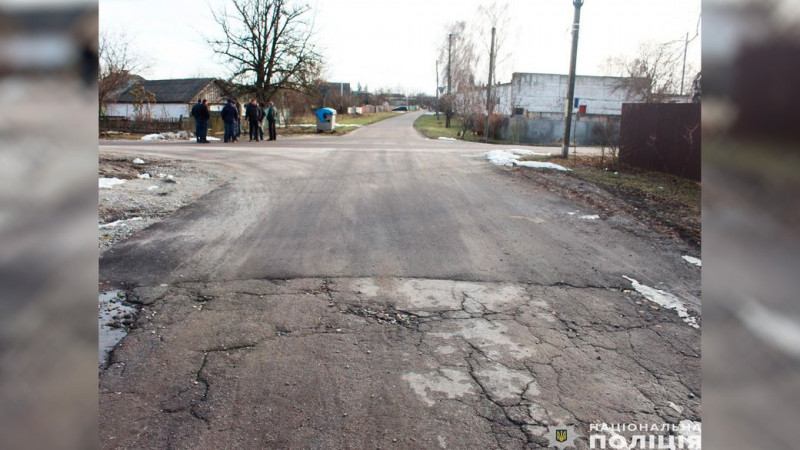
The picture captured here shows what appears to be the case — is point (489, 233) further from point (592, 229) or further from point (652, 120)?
point (652, 120)

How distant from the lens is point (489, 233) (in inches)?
274

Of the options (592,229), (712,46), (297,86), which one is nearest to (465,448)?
(712,46)

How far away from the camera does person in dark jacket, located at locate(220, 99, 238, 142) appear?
64.8 ft

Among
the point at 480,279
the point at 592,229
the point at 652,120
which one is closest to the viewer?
the point at 480,279

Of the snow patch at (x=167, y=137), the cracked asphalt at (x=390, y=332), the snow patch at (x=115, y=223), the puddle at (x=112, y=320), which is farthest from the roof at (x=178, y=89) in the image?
the puddle at (x=112, y=320)

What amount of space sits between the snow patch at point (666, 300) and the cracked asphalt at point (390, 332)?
9cm

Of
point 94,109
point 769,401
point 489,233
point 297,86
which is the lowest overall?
point 489,233

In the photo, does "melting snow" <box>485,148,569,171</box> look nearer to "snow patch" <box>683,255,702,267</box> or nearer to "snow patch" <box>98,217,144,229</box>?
"snow patch" <box>683,255,702,267</box>

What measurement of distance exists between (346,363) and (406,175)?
8437mm

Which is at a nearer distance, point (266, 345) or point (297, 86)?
point (266, 345)

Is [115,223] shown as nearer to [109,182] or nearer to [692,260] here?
[109,182]

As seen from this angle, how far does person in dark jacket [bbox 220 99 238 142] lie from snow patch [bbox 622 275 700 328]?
17.6 meters

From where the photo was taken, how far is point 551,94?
136ft

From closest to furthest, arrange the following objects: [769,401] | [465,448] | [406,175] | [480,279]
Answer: [769,401] → [465,448] → [480,279] → [406,175]
